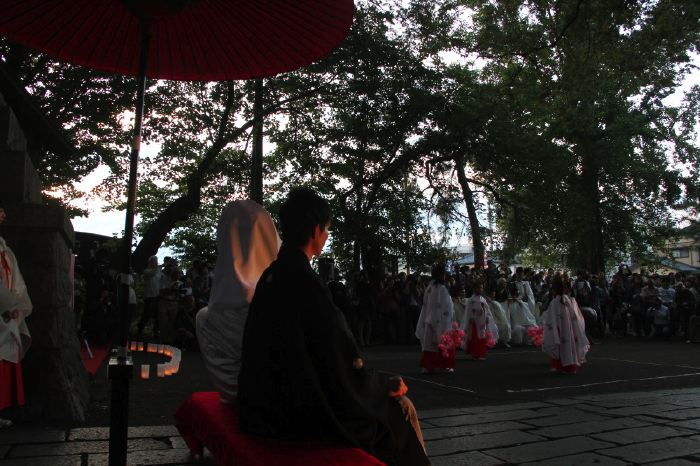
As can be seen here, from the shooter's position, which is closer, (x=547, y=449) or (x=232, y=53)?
(x=232, y=53)

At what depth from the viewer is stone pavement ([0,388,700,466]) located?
13.1ft

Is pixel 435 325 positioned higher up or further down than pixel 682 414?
higher up

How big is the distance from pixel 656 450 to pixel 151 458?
3671 millimetres

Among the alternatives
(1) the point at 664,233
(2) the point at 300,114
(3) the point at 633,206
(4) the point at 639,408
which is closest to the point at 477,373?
(4) the point at 639,408

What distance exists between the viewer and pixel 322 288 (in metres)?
2.57

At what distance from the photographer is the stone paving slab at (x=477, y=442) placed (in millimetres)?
4332

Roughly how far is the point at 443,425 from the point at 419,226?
13.5 metres

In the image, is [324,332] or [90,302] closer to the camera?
[324,332]

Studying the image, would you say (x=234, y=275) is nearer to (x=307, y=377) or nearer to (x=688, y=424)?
(x=307, y=377)

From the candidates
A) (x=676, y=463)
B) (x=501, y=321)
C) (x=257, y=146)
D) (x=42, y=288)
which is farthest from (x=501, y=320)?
(x=42, y=288)

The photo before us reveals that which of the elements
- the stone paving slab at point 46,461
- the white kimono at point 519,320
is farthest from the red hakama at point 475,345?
the stone paving slab at point 46,461

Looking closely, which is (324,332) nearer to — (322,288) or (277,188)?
(322,288)

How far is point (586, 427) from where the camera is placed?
16.7ft

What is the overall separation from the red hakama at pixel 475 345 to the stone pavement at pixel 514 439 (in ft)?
19.1
